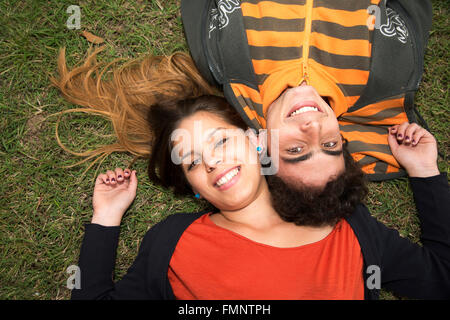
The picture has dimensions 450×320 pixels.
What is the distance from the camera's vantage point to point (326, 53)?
2340 mm

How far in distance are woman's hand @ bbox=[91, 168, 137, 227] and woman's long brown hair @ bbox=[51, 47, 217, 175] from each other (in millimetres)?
168

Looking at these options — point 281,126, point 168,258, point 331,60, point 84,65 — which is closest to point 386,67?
point 331,60

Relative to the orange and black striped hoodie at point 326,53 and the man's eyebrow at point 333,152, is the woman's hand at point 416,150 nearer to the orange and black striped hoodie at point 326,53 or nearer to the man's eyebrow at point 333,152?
the orange and black striped hoodie at point 326,53

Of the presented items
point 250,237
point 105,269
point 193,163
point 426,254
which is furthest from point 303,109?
point 105,269

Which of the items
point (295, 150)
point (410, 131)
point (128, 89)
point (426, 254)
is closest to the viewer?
point (295, 150)

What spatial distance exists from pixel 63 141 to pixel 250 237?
1600 mm

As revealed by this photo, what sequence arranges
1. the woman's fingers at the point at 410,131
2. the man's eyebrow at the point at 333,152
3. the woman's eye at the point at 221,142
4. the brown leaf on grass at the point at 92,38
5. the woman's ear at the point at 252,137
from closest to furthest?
the man's eyebrow at the point at 333,152, the woman's eye at the point at 221,142, the woman's ear at the point at 252,137, the woman's fingers at the point at 410,131, the brown leaf on grass at the point at 92,38

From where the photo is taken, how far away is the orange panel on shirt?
2010 mm

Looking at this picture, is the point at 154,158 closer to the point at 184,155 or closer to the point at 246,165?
the point at 184,155

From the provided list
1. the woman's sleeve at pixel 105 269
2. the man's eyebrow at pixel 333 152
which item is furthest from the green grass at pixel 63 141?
the man's eyebrow at pixel 333 152

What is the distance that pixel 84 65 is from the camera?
264 cm

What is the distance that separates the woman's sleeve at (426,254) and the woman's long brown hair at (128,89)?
5.58ft

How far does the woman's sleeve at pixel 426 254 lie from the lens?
221 centimetres

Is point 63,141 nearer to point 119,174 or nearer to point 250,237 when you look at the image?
point 119,174
